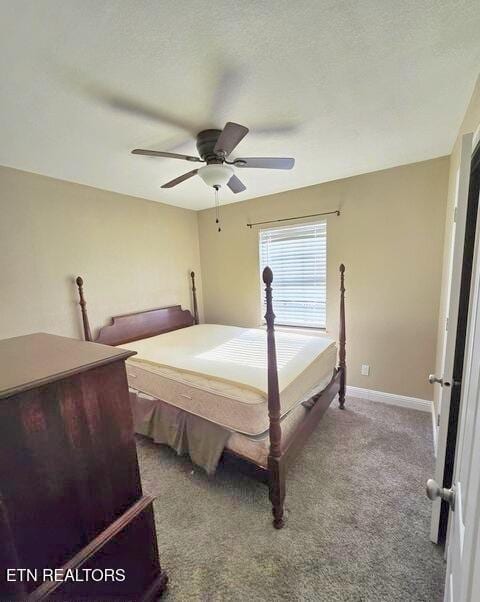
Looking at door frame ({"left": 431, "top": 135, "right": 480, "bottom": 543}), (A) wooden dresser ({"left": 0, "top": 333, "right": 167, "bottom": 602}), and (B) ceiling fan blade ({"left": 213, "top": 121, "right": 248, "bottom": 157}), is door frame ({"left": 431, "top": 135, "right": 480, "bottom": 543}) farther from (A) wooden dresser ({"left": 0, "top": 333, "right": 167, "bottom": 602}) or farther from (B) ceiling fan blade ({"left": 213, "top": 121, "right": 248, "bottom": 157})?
(A) wooden dresser ({"left": 0, "top": 333, "right": 167, "bottom": 602})

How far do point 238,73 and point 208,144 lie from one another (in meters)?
0.52

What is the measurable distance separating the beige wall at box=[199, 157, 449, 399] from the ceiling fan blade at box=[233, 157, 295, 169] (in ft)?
4.59

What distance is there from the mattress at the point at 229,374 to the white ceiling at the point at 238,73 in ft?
5.61

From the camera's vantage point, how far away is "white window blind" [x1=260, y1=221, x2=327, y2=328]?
10.5 ft

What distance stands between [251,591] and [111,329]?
8.23ft

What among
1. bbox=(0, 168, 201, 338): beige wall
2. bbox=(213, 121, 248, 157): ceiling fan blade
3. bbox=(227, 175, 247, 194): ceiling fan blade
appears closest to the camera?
bbox=(213, 121, 248, 157): ceiling fan blade

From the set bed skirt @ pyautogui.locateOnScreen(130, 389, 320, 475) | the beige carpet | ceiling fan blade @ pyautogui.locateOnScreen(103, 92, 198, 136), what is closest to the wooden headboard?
bed skirt @ pyautogui.locateOnScreen(130, 389, 320, 475)

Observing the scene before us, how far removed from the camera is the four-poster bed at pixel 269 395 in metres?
1.53

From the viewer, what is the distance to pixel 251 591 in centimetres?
125

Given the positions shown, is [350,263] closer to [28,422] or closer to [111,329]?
[111,329]

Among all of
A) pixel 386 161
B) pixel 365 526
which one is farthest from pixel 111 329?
pixel 386 161

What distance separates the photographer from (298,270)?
11.0 feet

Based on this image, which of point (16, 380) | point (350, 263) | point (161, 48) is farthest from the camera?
point (350, 263)

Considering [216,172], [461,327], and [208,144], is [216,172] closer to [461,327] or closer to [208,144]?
[208,144]
